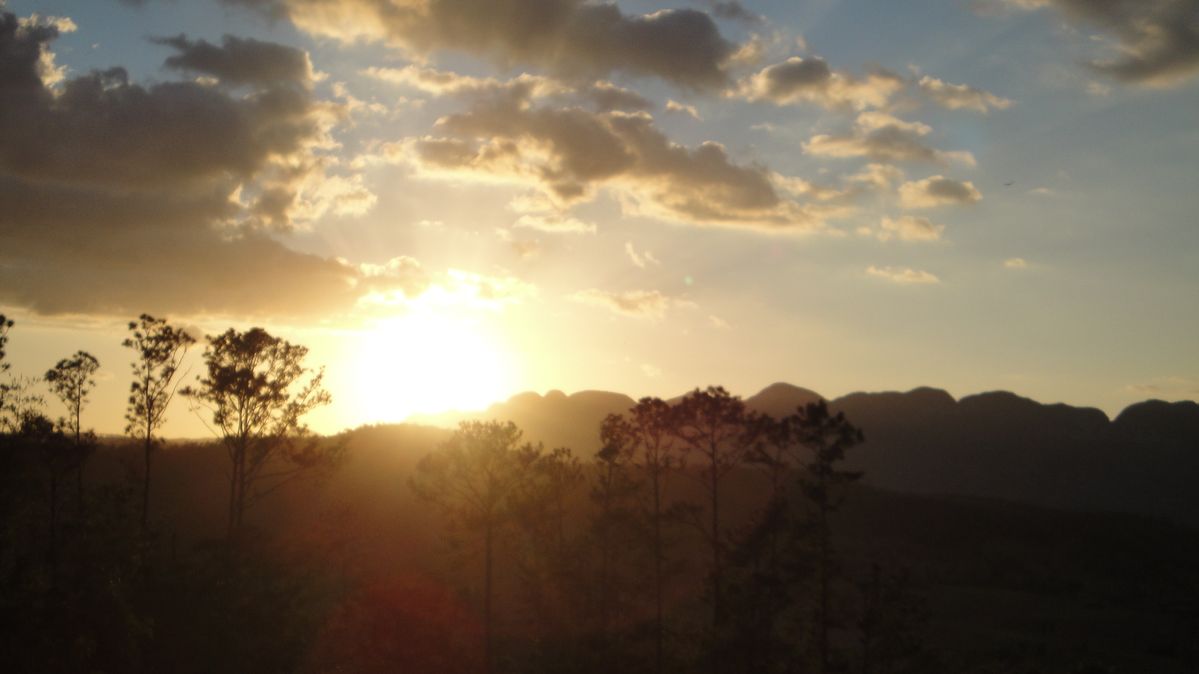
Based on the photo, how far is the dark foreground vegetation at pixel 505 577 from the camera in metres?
38.3

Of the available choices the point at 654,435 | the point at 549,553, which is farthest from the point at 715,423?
the point at 549,553

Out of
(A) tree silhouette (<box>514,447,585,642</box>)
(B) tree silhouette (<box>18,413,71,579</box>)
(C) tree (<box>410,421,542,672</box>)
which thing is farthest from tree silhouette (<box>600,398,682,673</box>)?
(B) tree silhouette (<box>18,413,71,579</box>)

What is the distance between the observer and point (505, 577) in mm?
76812

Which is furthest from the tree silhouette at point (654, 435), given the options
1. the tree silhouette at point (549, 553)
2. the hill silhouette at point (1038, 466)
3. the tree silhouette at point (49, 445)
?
the hill silhouette at point (1038, 466)

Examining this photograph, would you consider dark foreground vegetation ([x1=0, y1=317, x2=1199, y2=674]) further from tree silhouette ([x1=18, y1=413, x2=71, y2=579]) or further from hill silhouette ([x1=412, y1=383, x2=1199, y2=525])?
hill silhouette ([x1=412, y1=383, x2=1199, y2=525])

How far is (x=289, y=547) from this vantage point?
77375 mm

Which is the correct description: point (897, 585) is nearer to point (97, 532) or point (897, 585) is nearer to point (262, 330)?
point (97, 532)

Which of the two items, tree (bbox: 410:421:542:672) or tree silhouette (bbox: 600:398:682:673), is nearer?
tree silhouette (bbox: 600:398:682:673)

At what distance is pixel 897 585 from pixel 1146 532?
9053 cm

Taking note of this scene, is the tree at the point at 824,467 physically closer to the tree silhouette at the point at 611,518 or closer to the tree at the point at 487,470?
the tree silhouette at the point at 611,518

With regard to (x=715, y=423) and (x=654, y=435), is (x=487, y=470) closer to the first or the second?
(x=654, y=435)

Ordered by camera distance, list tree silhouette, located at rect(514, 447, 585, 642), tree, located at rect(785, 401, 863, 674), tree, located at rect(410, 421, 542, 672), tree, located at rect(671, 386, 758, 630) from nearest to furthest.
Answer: tree, located at rect(785, 401, 863, 674), tree, located at rect(671, 386, 758, 630), tree silhouette, located at rect(514, 447, 585, 642), tree, located at rect(410, 421, 542, 672)

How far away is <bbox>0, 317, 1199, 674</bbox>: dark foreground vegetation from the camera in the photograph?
126ft

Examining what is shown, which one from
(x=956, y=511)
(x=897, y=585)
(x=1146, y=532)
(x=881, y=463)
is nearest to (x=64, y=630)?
(x=897, y=585)
